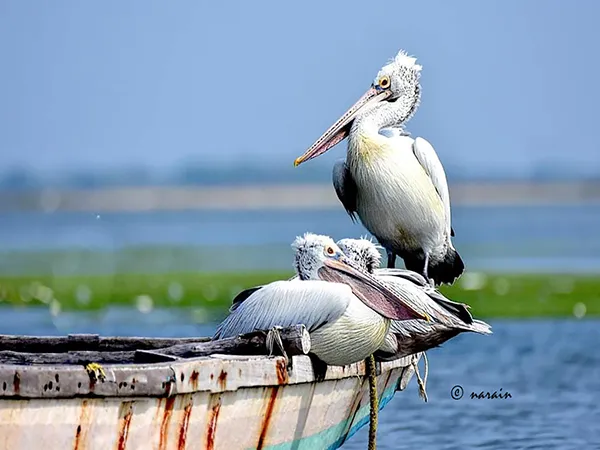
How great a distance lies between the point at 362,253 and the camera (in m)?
7.78

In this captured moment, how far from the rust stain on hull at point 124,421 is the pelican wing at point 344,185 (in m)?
2.69

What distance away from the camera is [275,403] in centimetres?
695

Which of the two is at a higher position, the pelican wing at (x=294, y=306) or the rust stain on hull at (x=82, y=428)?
the pelican wing at (x=294, y=306)

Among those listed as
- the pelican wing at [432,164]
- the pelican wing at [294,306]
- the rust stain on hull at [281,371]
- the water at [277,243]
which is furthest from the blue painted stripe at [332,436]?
the water at [277,243]

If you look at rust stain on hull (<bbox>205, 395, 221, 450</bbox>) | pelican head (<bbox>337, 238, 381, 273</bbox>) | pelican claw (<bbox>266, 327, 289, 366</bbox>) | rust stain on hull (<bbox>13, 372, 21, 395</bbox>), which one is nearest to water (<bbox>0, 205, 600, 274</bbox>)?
pelican head (<bbox>337, 238, 381, 273</bbox>)

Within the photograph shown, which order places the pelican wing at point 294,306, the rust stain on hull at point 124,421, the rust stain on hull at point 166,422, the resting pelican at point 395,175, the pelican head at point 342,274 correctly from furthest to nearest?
the resting pelican at point 395,175 → the pelican head at point 342,274 → the pelican wing at point 294,306 → the rust stain on hull at point 166,422 → the rust stain on hull at point 124,421

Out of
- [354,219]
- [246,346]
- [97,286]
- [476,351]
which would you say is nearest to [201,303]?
[97,286]

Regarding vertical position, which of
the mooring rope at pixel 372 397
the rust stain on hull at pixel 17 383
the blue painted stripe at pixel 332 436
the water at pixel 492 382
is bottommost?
the water at pixel 492 382

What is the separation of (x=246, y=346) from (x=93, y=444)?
1070 mm

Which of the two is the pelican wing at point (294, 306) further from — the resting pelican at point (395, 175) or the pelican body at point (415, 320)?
the resting pelican at point (395, 175)

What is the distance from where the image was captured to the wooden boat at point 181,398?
602 cm

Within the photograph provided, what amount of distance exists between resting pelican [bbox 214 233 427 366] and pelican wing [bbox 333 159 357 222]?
1.31m

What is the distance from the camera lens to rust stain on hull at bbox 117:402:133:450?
6234 mm

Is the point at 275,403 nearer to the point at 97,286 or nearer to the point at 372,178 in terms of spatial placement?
the point at 372,178
